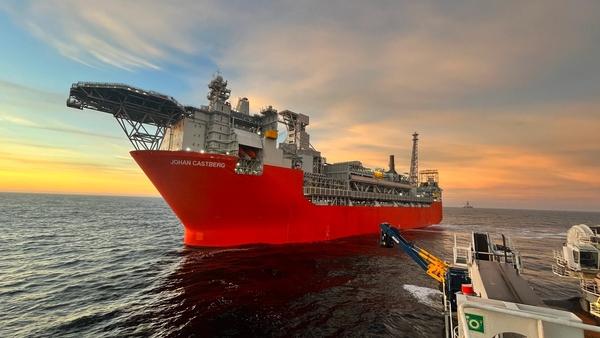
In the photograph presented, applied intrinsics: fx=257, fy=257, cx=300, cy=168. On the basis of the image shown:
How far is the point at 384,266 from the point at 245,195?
13617 mm

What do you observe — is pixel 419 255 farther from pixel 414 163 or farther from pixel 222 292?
pixel 414 163

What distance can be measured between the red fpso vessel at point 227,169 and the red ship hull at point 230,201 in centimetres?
8

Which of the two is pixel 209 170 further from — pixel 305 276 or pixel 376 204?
pixel 376 204

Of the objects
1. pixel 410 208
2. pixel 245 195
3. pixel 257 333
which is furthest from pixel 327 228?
pixel 410 208

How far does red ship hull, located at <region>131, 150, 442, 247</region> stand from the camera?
71.2ft

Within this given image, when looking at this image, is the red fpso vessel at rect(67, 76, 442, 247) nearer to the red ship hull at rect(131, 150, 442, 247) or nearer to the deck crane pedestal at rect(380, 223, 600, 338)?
the red ship hull at rect(131, 150, 442, 247)

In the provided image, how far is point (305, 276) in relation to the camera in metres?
18.1

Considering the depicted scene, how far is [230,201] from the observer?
23141 mm

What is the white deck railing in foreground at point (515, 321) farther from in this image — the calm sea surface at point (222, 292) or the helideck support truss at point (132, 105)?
the helideck support truss at point (132, 105)

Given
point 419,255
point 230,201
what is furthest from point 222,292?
point 419,255

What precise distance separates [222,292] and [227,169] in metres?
10.4

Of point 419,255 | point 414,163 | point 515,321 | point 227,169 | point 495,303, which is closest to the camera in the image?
point 515,321

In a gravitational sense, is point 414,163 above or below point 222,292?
above

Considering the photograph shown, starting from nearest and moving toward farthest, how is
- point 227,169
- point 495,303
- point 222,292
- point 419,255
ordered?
1. point 495,303
2. point 222,292
3. point 419,255
4. point 227,169
